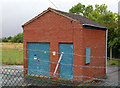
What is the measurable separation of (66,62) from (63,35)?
1830mm

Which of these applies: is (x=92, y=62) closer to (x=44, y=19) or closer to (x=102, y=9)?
(x=44, y=19)

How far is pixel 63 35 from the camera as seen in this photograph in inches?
432

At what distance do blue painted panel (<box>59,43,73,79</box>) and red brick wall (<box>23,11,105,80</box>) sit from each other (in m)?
0.28

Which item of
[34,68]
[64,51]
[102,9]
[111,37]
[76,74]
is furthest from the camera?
[102,9]

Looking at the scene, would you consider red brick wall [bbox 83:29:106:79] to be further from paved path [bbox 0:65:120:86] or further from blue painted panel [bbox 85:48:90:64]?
paved path [bbox 0:65:120:86]

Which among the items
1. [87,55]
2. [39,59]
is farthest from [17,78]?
[87,55]

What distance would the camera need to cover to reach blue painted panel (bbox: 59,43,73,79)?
1074 centimetres

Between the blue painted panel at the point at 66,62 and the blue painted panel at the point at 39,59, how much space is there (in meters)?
1.02

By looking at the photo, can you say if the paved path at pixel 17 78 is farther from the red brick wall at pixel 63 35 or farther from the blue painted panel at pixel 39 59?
the red brick wall at pixel 63 35

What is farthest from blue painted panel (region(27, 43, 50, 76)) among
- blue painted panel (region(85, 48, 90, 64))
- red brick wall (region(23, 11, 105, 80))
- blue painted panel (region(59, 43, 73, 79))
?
blue painted panel (region(85, 48, 90, 64))

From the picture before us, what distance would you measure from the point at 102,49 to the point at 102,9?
20672 millimetres

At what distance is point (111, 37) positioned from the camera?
674 inches

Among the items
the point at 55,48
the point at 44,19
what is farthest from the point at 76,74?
the point at 44,19

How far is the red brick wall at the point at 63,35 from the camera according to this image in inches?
408
